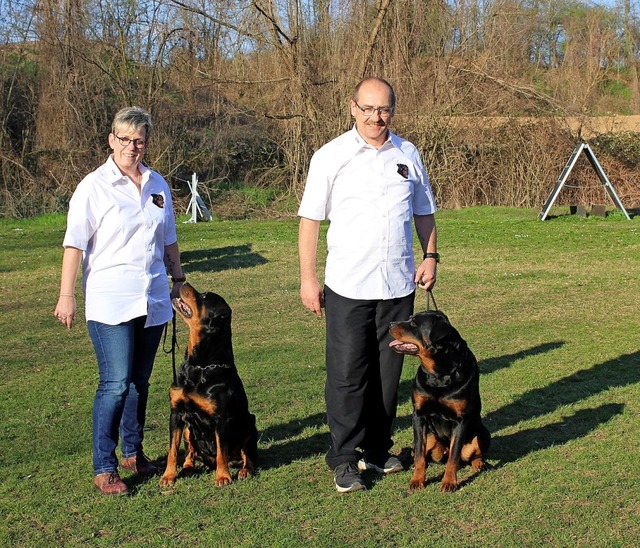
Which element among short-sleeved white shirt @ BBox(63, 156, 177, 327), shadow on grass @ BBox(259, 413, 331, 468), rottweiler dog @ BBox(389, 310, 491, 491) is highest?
short-sleeved white shirt @ BBox(63, 156, 177, 327)

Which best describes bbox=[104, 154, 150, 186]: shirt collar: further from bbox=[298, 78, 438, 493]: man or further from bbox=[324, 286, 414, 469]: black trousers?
bbox=[324, 286, 414, 469]: black trousers

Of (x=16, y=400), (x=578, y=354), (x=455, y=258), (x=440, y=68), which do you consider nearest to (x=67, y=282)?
(x=16, y=400)

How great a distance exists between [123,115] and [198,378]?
134 centimetres

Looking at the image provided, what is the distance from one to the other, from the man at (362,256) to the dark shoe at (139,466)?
954mm

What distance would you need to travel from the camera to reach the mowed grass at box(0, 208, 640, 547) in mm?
3947

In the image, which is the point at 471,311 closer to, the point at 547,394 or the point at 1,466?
the point at 547,394

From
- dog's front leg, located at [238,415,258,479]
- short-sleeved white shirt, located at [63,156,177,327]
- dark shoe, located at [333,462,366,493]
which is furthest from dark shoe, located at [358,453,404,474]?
short-sleeved white shirt, located at [63,156,177,327]

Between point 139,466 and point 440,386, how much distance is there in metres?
1.66

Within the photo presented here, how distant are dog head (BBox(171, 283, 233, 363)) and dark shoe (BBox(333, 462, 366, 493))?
830 millimetres

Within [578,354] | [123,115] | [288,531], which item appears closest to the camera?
[288,531]

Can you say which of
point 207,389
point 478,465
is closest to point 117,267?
point 207,389

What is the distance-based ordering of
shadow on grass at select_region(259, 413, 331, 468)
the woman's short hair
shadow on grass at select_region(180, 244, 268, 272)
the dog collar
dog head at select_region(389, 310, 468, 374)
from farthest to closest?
shadow on grass at select_region(180, 244, 268, 272), shadow on grass at select_region(259, 413, 331, 468), the dog collar, dog head at select_region(389, 310, 468, 374), the woman's short hair

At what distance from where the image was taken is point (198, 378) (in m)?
4.37

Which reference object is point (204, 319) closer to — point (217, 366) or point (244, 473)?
point (217, 366)
